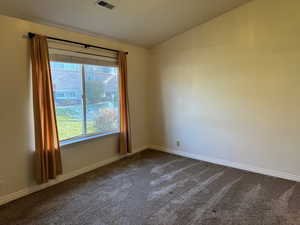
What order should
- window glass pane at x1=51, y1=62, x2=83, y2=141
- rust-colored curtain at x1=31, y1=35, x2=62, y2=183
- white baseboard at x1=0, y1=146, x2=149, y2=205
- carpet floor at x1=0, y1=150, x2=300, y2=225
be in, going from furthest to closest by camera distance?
window glass pane at x1=51, y1=62, x2=83, y2=141 → rust-colored curtain at x1=31, y1=35, x2=62, y2=183 → white baseboard at x1=0, y1=146, x2=149, y2=205 → carpet floor at x1=0, y1=150, x2=300, y2=225

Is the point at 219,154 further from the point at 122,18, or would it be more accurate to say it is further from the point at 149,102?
the point at 122,18

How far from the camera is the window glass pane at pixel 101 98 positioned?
138 inches

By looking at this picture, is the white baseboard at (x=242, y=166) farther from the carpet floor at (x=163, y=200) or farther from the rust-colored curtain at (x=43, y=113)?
the rust-colored curtain at (x=43, y=113)

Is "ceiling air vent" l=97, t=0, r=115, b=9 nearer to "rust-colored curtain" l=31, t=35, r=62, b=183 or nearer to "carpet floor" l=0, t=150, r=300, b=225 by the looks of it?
"rust-colored curtain" l=31, t=35, r=62, b=183

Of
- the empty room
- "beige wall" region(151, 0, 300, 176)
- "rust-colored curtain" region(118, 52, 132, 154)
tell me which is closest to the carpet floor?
the empty room

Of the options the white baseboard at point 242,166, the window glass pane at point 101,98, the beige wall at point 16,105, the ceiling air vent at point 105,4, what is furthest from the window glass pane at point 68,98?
the white baseboard at point 242,166

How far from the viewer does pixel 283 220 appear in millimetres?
2047

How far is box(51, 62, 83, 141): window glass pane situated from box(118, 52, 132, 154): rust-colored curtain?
822mm

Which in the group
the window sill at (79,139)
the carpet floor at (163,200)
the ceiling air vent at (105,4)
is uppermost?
the ceiling air vent at (105,4)

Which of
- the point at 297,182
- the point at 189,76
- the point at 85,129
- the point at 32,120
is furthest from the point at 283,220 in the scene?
the point at 32,120

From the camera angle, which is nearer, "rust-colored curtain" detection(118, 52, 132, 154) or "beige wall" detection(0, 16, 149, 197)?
"beige wall" detection(0, 16, 149, 197)

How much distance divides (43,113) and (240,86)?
123 inches

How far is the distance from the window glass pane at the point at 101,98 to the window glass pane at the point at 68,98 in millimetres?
165

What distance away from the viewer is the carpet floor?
6.93 feet
